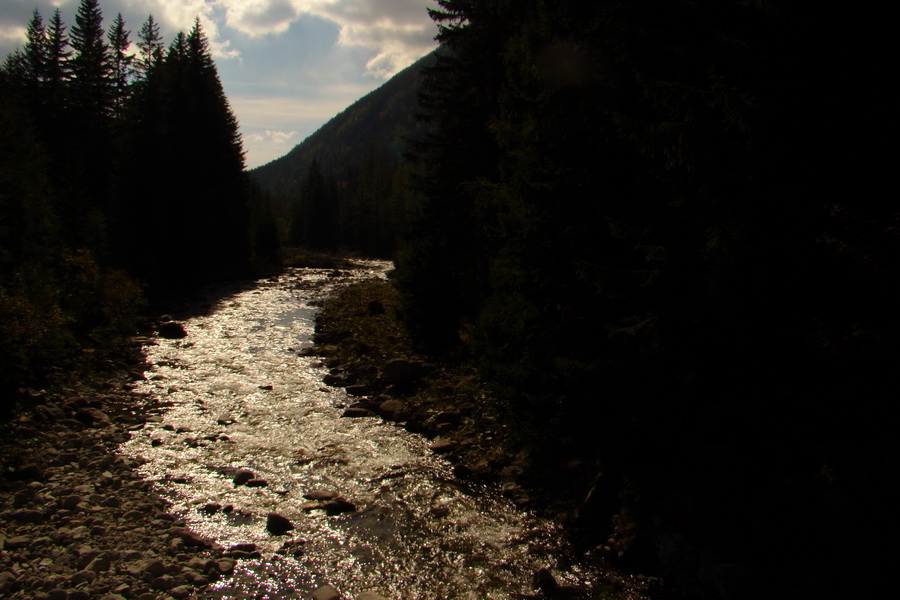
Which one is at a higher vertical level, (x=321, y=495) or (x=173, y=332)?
(x=321, y=495)

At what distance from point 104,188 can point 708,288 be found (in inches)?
1790

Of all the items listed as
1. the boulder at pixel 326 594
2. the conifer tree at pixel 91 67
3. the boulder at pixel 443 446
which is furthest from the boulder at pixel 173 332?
the conifer tree at pixel 91 67

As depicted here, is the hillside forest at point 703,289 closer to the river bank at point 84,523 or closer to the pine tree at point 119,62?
the river bank at point 84,523

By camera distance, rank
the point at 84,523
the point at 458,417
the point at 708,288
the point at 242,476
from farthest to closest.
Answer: the point at 458,417 → the point at 242,476 → the point at 84,523 → the point at 708,288

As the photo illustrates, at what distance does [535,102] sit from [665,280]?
394 centimetres

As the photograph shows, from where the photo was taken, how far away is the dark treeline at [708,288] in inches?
201

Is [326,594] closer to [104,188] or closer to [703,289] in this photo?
[703,289]

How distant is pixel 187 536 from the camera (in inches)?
301

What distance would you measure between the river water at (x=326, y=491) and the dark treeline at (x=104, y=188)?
456 centimetres

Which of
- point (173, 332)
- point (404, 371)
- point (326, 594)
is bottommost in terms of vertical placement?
point (173, 332)

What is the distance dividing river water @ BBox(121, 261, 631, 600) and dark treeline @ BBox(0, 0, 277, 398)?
456 centimetres

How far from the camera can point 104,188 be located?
39.9 metres

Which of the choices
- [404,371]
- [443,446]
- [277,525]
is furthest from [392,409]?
[277,525]

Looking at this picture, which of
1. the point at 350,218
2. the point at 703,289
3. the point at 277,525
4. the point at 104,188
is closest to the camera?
the point at 703,289
